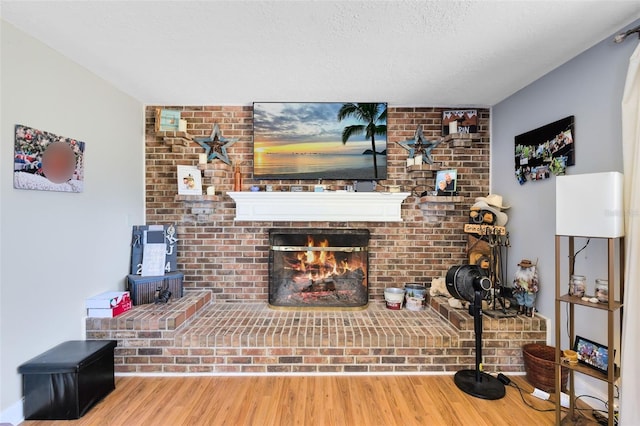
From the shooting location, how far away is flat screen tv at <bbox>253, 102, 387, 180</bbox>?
10.3ft

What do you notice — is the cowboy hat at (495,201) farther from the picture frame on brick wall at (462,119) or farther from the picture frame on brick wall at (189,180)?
the picture frame on brick wall at (189,180)

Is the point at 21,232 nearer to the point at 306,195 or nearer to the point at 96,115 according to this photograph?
the point at 96,115

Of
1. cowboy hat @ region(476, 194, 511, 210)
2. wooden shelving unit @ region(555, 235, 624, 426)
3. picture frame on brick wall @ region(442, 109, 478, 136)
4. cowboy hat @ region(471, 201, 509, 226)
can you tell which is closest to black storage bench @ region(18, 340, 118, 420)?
wooden shelving unit @ region(555, 235, 624, 426)

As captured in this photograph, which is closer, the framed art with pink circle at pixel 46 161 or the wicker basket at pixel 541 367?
the framed art with pink circle at pixel 46 161

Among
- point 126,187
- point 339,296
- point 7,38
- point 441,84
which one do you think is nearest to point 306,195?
point 339,296

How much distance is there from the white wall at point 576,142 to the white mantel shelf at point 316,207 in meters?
1.14

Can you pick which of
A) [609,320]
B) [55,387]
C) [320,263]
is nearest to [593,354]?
[609,320]

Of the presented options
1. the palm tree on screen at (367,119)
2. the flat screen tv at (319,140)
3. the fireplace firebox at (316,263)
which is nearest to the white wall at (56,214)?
the flat screen tv at (319,140)

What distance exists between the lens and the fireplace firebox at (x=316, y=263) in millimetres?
3139

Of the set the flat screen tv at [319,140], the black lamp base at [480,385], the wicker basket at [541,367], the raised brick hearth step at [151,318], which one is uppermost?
the flat screen tv at [319,140]

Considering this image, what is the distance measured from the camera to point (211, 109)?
10.6ft

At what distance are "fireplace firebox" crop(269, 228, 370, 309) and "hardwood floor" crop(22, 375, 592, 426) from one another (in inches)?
36.0

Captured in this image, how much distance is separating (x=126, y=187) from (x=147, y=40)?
1585 mm

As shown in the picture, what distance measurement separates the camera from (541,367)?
222 centimetres
